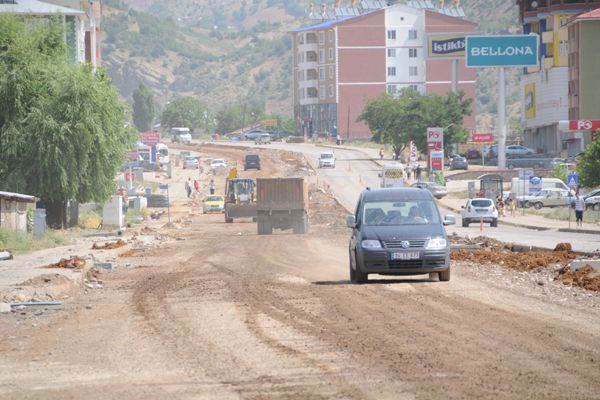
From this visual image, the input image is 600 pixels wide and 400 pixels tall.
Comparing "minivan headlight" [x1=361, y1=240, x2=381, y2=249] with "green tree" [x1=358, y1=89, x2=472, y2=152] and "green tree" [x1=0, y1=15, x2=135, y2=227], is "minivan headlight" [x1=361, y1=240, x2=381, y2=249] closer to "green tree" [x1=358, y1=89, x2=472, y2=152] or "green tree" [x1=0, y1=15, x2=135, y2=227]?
"green tree" [x1=0, y1=15, x2=135, y2=227]

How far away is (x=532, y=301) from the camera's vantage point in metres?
19.8

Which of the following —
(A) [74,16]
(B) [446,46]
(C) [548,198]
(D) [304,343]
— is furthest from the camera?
(B) [446,46]

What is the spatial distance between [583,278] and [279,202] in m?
34.8

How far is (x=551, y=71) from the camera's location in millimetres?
129500

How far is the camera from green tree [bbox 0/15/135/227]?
5284cm

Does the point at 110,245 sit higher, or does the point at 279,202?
the point at 279,202

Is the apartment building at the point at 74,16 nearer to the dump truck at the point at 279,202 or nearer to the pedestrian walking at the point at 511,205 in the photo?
the dump truck at the point at 279,202

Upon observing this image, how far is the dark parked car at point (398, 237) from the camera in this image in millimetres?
22438

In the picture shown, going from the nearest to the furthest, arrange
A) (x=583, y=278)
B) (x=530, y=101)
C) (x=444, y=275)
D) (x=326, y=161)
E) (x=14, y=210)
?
(x=583, y=278)
(x=444, y=275)
(x=14, y=210)
(x=326, y=161)
(x=530, y=101)

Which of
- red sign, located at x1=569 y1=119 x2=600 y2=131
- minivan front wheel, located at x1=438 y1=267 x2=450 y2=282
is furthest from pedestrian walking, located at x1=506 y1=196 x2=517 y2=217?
minivan front wheel, located at x1=438 y1=267 x2=450 y2=282

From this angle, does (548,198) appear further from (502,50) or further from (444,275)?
(444,275)

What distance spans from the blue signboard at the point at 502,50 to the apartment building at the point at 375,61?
6665cm

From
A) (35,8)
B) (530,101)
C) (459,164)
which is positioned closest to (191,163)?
(459,164)

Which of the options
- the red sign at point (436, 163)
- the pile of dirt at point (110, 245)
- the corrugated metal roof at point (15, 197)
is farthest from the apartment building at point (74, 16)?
the pile of dirt at point (110, 245)
